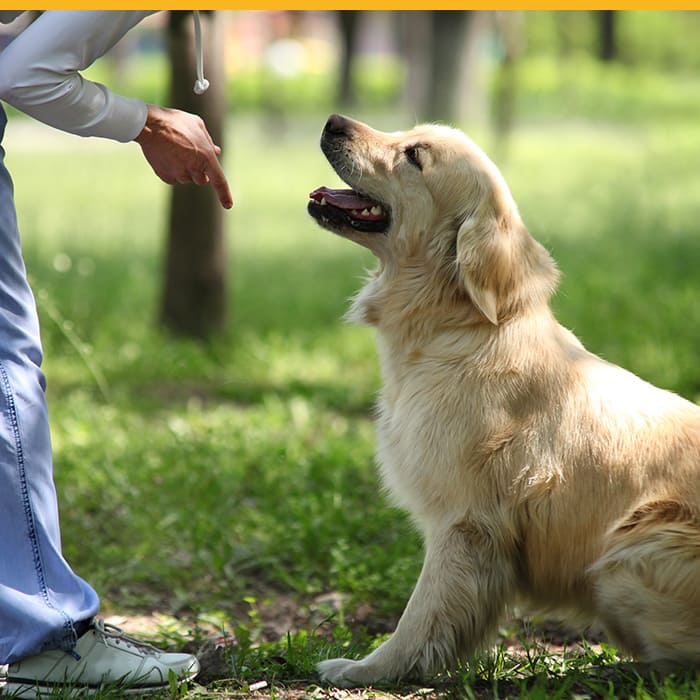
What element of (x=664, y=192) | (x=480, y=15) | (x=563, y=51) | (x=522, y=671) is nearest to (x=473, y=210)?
(x=522, y=671)

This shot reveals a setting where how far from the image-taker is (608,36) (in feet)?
126

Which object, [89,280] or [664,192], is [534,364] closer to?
[89,280]

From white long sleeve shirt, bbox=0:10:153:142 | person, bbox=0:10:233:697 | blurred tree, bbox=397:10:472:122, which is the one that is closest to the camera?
white long sleeve shirt, bbox=0:10:153:142

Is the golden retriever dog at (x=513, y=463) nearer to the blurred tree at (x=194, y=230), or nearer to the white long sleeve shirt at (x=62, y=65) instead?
the white long sleeve shirt at (x=62, y=65)

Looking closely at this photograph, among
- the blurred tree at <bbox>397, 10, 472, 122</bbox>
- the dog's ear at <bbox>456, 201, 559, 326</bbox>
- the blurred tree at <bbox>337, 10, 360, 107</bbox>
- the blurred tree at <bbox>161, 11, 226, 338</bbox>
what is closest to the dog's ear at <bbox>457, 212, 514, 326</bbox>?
the dog's ear at <bbox>456, 201, 559, 326</bbox>

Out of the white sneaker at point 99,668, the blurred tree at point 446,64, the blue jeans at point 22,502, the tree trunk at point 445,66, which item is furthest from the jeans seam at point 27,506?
the tree trunk at point 445,66

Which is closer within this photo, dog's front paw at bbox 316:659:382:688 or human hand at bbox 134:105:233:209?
human hand at bbox 134:105:233:209

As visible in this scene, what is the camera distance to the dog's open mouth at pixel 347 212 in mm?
3590

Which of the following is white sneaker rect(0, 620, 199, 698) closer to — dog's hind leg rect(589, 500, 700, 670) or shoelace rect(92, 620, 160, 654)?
shoelace rect(92, 620, 160, 654)

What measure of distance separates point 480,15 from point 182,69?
56.3ft

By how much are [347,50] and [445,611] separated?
33.6 metres

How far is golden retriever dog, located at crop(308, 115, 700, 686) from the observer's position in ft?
10.1

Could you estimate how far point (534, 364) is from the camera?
3.29 m

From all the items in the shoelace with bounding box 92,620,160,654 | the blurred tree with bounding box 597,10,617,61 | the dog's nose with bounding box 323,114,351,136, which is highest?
the blurred tree with bounding box 597,10,617,61
